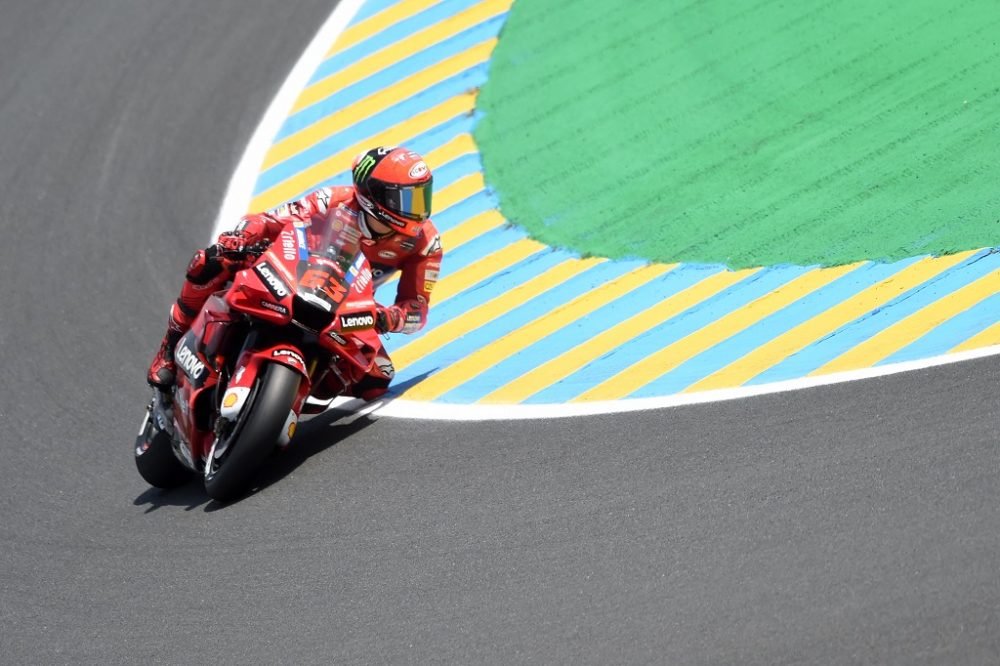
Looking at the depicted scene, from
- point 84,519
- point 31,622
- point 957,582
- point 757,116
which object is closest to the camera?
point 957,582

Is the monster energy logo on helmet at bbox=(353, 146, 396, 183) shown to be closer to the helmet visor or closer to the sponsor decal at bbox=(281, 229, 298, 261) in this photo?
the helmet visor

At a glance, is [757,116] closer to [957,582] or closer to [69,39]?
[957,582]

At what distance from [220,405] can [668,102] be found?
599 centimetres

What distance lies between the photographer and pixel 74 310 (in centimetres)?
1169

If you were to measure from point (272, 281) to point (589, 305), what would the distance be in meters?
3.00

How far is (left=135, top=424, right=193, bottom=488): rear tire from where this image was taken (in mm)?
8414

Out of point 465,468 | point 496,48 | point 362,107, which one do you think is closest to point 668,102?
point 496,48

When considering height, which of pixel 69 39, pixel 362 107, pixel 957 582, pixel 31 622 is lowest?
pixel 957 582

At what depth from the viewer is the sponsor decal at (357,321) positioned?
780cm

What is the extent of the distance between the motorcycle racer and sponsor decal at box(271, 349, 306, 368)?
746 mm

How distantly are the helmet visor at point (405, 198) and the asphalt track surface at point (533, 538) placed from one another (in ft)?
4.74

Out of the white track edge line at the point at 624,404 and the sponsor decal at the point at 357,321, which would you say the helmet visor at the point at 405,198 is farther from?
the white track edge line at the point at 624,404

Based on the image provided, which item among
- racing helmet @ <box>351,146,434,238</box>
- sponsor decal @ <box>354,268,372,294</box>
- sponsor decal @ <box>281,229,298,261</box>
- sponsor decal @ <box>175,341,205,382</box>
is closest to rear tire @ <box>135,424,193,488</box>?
sponsor decal @ <box>175,341,205,382</box>

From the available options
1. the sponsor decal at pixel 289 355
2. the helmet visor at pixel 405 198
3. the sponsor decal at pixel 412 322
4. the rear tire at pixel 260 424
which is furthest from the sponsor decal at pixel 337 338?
the helmet visor at pixel 405 198
